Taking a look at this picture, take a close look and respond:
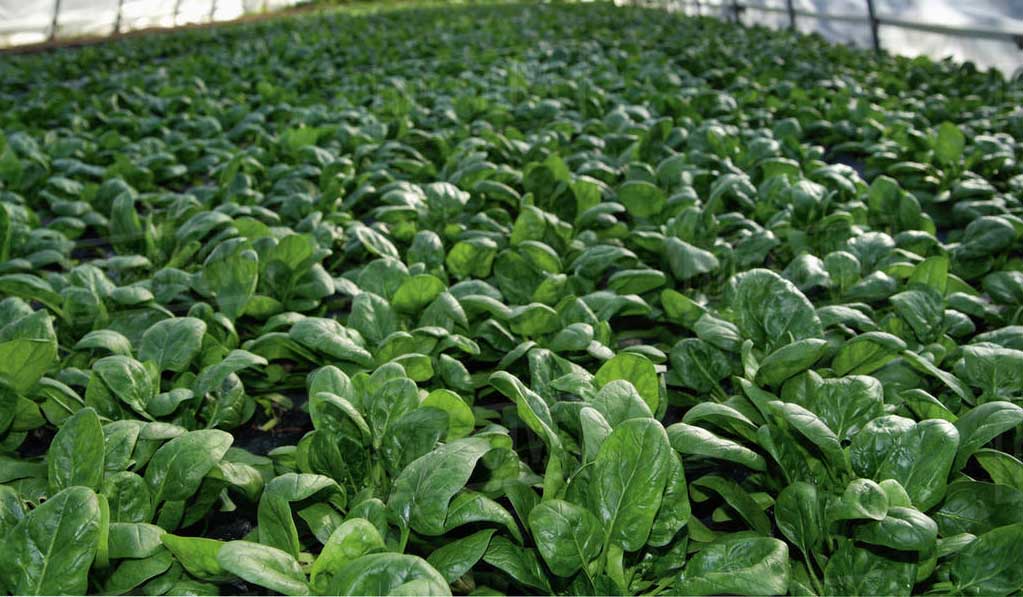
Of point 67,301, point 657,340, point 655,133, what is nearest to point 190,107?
point 655,133

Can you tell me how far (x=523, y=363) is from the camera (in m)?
1.96

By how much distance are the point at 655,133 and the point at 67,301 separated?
2.62 m

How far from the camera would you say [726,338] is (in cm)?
184

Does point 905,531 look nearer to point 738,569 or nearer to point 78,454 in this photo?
point 738,569

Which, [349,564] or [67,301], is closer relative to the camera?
[349,564]

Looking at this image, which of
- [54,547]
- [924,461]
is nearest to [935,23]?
[924,461]

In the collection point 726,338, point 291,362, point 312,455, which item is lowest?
point 291,362

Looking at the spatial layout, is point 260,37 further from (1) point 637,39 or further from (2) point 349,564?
(2) point 349,564

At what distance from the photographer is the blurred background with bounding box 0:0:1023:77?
20.3 ft

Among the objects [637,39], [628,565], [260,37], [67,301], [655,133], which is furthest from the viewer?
[260,37]

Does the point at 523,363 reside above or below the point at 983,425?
below

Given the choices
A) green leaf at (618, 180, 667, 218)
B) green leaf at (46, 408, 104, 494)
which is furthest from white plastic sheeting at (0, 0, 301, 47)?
green leaf at (46, 408, 104, 494)

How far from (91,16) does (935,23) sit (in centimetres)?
1347

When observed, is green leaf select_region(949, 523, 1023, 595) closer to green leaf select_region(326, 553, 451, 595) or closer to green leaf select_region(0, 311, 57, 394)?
green leaf select_region(326, 553, 451, 595)
